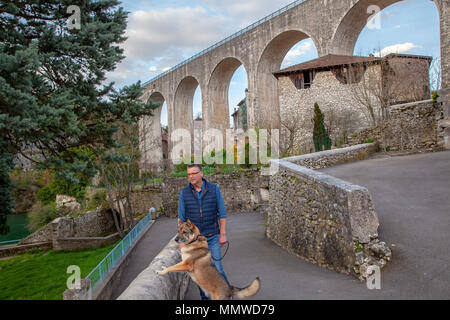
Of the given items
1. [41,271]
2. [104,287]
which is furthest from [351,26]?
[41,271]

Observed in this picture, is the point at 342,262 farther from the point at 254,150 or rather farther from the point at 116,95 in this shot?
the point at 254,150

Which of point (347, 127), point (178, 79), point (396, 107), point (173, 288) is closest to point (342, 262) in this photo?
point (173, 288)

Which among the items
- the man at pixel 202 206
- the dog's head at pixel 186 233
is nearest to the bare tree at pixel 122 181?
the man at pixel 202 206

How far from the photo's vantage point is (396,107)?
12398 mm

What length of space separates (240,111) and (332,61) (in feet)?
114

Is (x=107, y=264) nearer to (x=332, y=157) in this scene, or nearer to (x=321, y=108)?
(x=332, y=157)

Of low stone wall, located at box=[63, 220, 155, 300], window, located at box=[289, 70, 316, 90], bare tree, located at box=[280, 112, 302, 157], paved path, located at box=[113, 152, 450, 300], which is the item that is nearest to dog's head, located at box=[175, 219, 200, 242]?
paved path, located at box=[113, 152, 450, 300]

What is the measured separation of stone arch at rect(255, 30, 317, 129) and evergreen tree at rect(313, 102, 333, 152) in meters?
5.22

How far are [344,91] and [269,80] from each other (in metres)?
8.02

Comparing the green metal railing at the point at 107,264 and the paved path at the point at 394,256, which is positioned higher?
the paved path at the point at 394,256

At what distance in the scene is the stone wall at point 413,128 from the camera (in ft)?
36.2

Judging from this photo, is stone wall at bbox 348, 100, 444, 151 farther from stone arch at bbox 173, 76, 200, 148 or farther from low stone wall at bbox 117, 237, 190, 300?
stone arch at bbox 173, 76, 200, 148

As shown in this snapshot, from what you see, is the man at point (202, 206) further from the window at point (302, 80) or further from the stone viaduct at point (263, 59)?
the window at point (302, 80)

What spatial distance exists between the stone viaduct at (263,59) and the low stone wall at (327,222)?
24.7 feet
